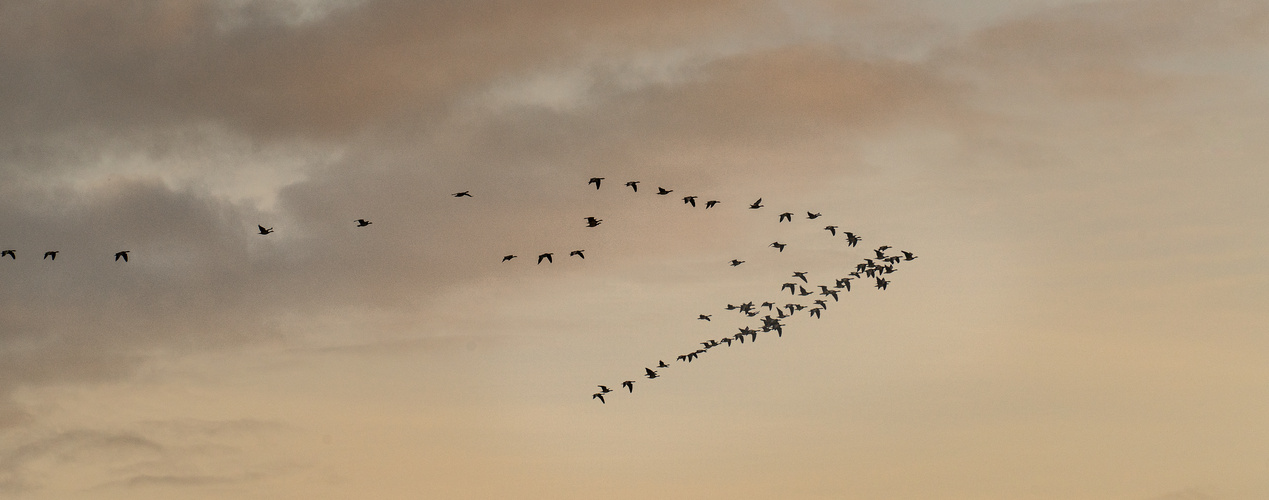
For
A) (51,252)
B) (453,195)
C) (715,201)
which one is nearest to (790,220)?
(715,201)

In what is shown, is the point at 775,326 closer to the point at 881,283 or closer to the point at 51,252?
the point at 881,283

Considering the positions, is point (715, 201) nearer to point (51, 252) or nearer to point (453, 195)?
point (453, 195)

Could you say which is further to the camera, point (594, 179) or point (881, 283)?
point (881, 283)

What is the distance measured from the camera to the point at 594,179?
459ft

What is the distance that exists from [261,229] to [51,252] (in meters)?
31.2

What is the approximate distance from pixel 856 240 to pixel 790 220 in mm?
11832

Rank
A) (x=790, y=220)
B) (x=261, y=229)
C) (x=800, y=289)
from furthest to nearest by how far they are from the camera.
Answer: (x=800, y=289), (x=790, y=220), (x=261, y=229)

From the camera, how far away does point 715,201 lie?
153750 millimetres

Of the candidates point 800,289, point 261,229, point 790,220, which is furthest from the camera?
point 800,289

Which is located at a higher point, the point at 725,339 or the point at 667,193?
the point at 667,193

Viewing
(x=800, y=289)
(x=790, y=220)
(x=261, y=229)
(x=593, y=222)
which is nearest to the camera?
(x=261, y=229)

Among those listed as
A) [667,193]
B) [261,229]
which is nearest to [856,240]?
[667,193]

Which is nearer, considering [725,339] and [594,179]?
[594,179]

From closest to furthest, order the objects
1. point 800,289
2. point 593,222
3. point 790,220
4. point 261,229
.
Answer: point 261,229 < point 593,222 < point 790,220 < point 800,289
